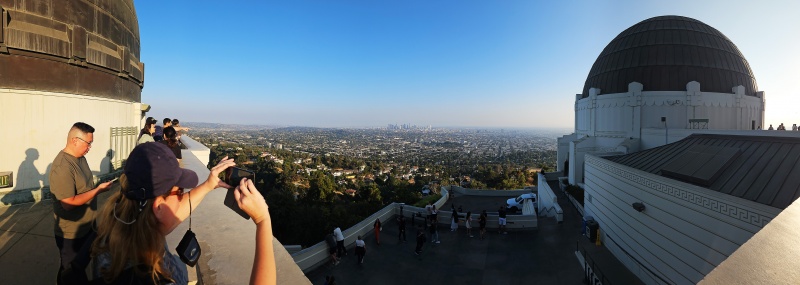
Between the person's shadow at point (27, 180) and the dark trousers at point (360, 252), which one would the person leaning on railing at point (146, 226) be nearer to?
the person's shadow at point (27, 180)

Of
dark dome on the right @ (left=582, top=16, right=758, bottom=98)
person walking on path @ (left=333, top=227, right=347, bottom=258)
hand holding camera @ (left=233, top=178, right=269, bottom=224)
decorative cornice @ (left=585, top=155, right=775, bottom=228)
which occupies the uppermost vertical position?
dark dome on the right @ (left=582, top=16, right=758, bottom=98)

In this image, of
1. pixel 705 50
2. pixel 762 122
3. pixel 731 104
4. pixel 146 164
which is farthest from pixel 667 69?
pixel 146 164

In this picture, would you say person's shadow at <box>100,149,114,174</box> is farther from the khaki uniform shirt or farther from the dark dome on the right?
the dark dome on the right

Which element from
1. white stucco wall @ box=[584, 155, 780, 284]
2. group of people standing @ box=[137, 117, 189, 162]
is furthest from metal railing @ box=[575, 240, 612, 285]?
group of people standing @ box=[137, 117, 189, 162]

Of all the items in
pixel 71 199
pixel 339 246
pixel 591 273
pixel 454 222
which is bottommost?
pixel 591 273

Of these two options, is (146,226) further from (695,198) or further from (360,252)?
(695,198)

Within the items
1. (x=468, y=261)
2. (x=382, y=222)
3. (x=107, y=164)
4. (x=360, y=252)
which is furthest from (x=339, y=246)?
(x=107, y=164)
